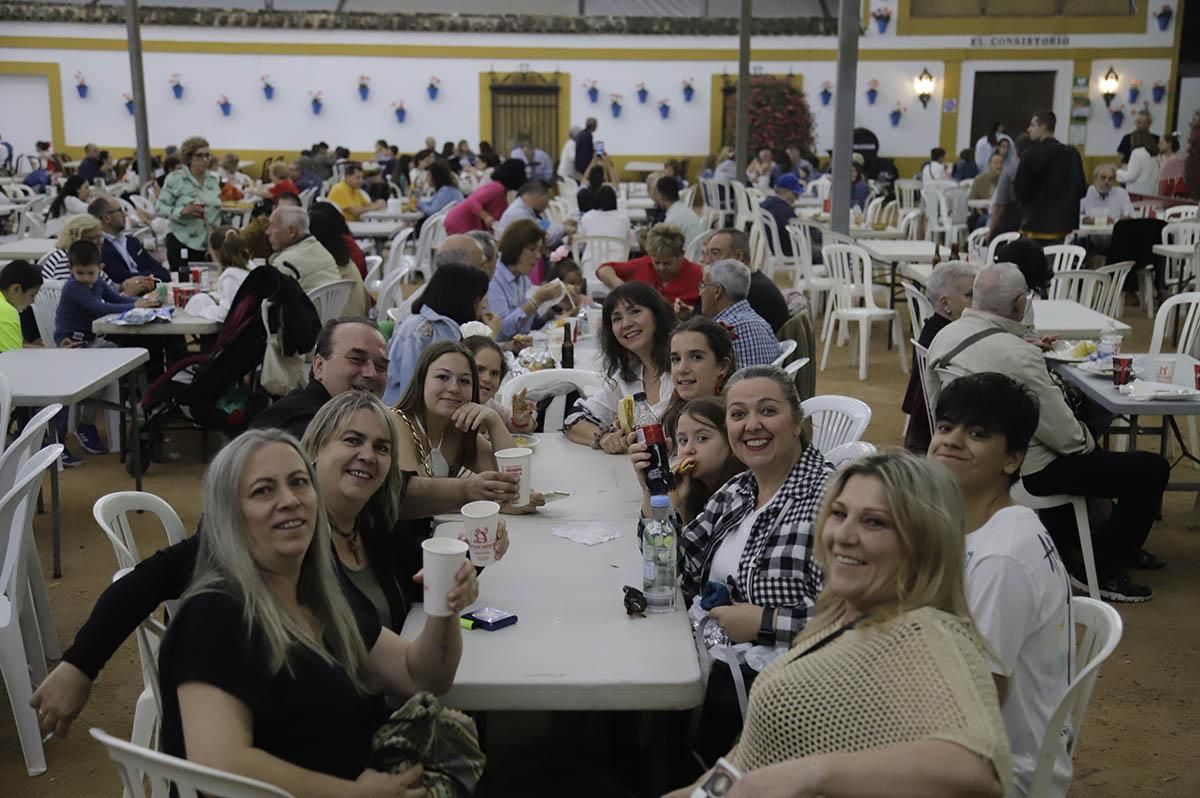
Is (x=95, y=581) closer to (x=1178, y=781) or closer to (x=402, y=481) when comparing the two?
(x=402, y=481)

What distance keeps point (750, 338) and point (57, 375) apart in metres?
2.55

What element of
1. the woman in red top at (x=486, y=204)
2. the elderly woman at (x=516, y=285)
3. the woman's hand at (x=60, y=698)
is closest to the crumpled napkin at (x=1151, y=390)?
the elderly woman at (x=516, y=285)

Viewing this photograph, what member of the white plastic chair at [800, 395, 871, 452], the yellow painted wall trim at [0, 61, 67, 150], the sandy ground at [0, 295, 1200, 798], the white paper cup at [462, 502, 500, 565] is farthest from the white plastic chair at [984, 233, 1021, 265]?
the yellow painted wall trim at [0, 61, 67, 150]

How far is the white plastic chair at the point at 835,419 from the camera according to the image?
3.72m

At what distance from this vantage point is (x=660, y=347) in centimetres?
404

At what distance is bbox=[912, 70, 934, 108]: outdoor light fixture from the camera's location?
65.5ft

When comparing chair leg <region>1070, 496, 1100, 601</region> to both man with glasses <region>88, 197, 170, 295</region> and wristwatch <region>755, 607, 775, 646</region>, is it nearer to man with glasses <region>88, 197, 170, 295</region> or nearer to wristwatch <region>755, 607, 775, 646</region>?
wristwatch <region>755, 607, 775, 646</region>

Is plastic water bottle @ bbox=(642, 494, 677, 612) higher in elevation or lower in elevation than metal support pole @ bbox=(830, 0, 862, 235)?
lower

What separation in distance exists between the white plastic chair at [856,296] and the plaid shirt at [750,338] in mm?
3365

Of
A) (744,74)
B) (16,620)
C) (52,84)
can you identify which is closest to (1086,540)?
(16,620)

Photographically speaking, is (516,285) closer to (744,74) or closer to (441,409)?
(441,409)

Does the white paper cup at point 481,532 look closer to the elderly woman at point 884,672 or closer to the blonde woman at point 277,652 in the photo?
the blonde woman at point 277,652

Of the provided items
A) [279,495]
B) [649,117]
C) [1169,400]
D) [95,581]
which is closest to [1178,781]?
[1169,400]

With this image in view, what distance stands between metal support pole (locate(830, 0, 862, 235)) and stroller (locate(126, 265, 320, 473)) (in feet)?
14.1
